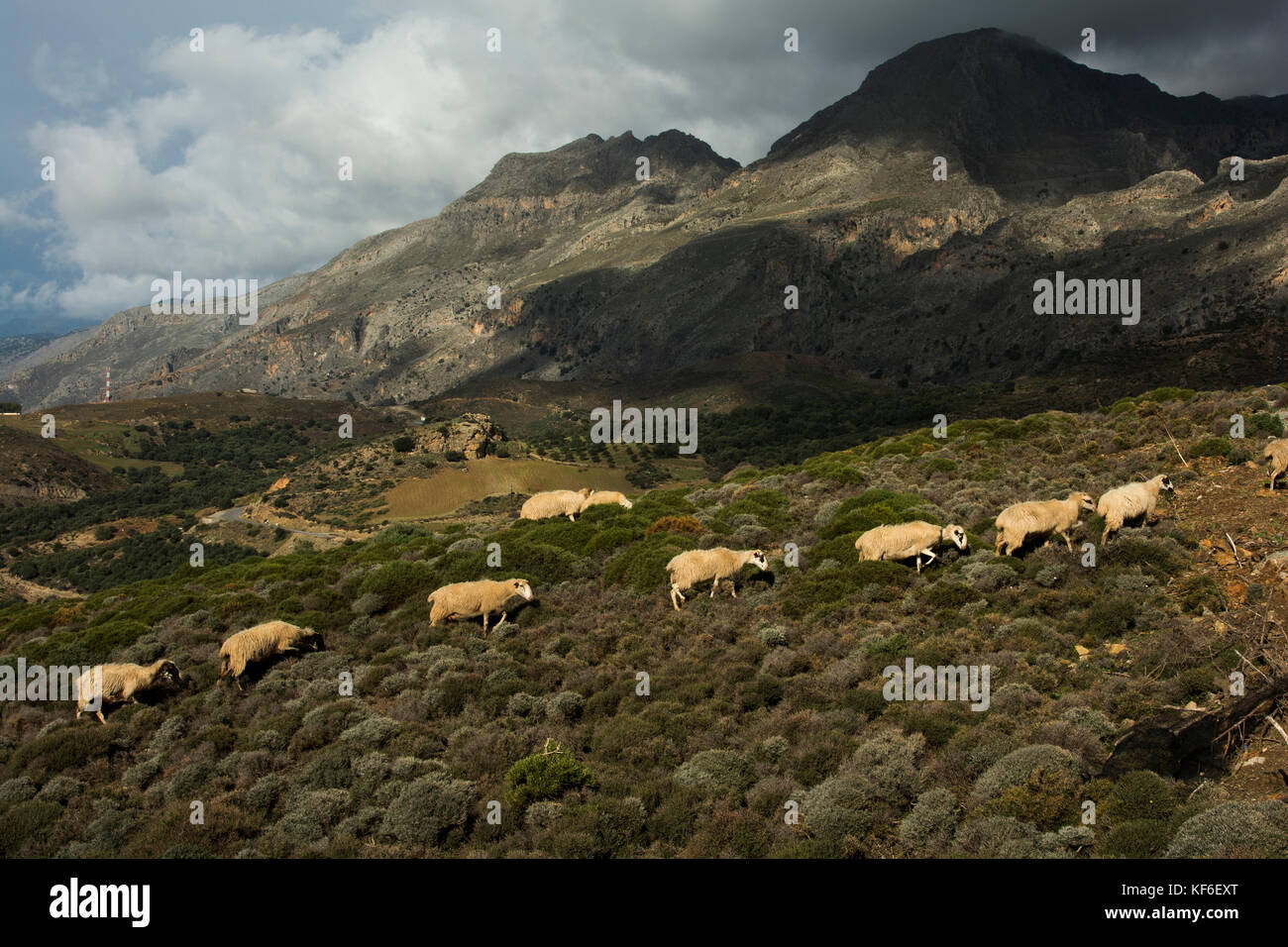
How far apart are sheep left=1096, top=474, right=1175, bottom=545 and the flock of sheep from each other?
2cm

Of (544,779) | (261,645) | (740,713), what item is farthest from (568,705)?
(261,645)

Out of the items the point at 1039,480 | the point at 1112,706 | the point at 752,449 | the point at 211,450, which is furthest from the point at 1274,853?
the point at 211,450

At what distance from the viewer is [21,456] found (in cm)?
13312

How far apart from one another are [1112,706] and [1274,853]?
3850 mm

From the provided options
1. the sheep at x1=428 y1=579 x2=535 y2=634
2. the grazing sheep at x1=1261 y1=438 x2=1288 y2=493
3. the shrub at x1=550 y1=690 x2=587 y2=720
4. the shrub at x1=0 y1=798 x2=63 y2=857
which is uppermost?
the grazing sheep at x1=1261 y1=438 x2=1288 y2=493

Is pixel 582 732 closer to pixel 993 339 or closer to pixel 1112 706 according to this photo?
pixel 1112 706

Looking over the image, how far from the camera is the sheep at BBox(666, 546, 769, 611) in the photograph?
1888cm

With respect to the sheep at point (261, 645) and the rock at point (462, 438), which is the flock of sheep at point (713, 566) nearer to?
the sheep at point (261, 645)

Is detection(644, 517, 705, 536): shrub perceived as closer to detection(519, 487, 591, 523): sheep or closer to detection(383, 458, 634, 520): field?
detection(519, 487, 591, 523): sheep

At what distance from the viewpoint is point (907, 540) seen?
18.4 metres

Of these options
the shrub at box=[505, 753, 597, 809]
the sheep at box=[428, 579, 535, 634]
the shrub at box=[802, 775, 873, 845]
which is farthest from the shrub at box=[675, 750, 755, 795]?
the sheep at box=[428, 579, 535, 634]

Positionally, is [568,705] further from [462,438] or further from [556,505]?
[462,438]

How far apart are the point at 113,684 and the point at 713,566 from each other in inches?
591

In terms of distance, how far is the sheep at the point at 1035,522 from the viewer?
17.3 meters
